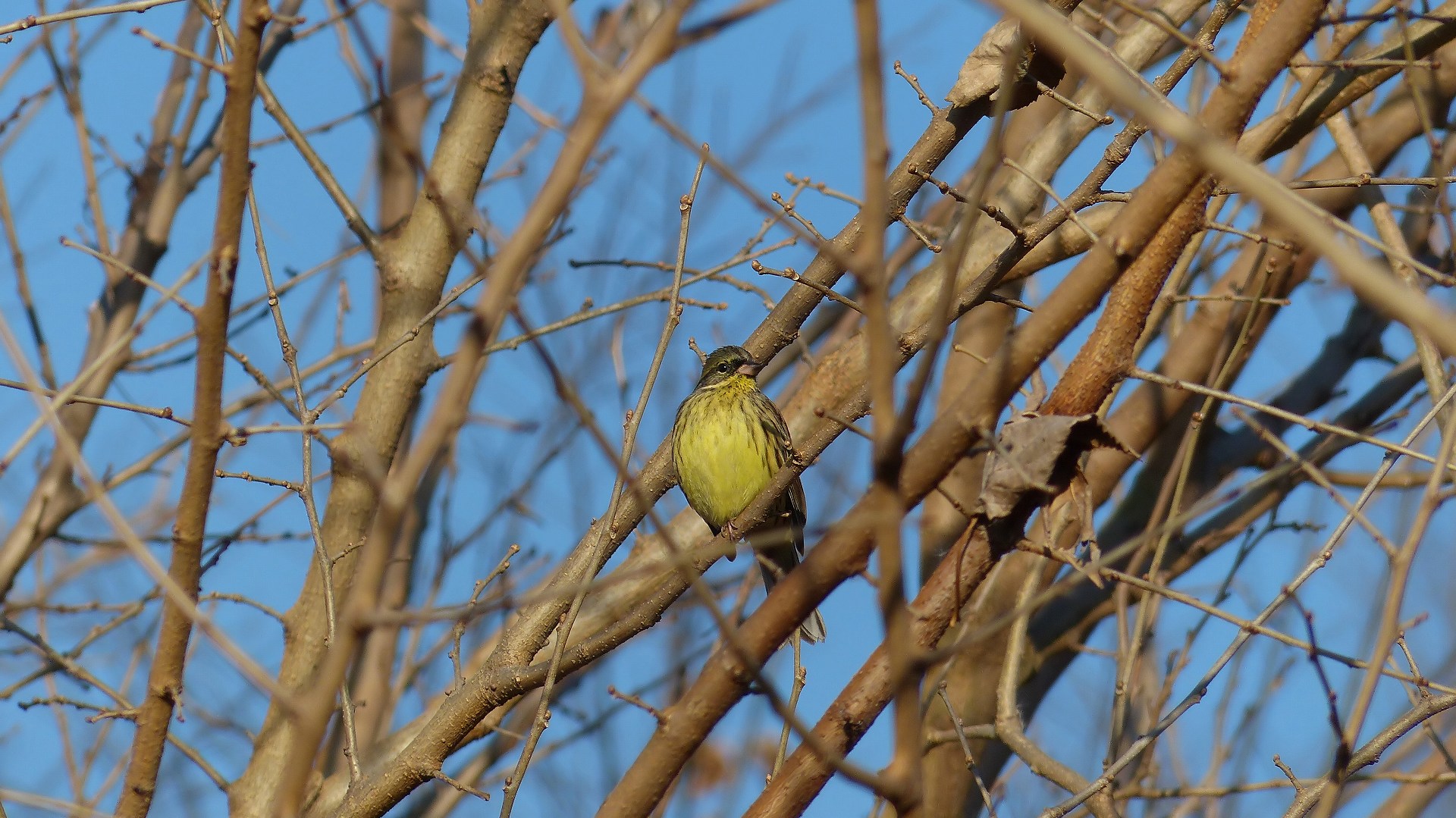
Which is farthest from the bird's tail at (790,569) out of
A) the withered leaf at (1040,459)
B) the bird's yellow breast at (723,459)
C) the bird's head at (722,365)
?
the withered leaf at (1040,459)

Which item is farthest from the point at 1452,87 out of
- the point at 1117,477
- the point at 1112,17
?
the point at 1117,477

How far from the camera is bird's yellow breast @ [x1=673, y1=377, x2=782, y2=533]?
6098 millimetres

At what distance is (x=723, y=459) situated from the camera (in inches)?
240

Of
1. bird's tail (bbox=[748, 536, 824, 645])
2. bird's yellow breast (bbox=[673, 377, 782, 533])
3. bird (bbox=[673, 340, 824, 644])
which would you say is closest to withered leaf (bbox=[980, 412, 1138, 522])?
bird (bbox=[673, 340, 824, 644])

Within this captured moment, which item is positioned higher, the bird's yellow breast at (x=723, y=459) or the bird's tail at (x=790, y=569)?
the bird's yellow breast at (x=723, y=459)

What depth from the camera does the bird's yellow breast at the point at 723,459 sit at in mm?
6098

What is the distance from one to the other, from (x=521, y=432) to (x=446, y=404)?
6088mm

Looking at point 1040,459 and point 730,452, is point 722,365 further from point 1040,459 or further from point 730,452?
point 1040,459

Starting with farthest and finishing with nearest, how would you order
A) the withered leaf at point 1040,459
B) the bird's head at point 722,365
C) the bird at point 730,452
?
the bird's head at point 722,365
the bird at point 730,452
the withered leaf at point 1040,459

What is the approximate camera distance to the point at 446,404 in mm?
1372

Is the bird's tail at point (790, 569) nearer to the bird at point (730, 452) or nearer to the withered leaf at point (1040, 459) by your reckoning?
the bird at point (730, 452)

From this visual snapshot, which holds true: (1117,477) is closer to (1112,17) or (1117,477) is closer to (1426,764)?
(1426,764)

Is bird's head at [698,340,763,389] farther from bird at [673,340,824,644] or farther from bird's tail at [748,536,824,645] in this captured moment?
bird's tail at [748,536,824,645]

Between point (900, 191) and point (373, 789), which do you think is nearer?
point (373, 789)
